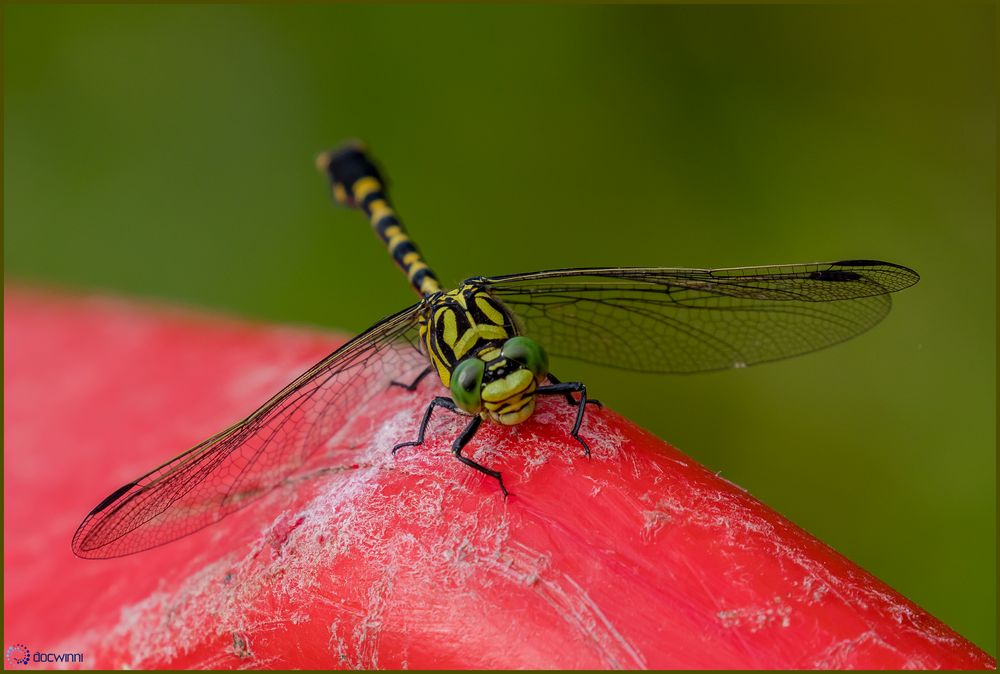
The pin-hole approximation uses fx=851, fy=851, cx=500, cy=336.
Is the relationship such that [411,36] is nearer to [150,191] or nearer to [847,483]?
[150,191]

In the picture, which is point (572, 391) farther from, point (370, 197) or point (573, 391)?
point (370, 197)

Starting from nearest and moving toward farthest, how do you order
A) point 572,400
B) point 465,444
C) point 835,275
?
point 465,444 → point 572,400 → point 835,275

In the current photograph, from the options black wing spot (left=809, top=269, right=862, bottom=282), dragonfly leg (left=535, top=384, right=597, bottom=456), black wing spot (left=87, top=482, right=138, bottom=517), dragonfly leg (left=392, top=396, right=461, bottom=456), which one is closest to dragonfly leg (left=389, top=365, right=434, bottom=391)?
dragonfly leg (left=392, top=396, right=461, bottom=456)

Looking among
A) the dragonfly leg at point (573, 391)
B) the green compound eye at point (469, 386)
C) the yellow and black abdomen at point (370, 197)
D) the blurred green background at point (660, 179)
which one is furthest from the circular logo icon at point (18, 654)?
the blurred green background at point (660, 179)

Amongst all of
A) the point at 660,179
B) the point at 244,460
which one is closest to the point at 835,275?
the point at 660,179

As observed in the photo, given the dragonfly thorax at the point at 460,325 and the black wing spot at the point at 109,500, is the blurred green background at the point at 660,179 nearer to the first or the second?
the dragonfly thorax at the point at 460,325

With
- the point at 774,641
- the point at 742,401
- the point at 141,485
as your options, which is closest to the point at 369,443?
the point at 141,485
